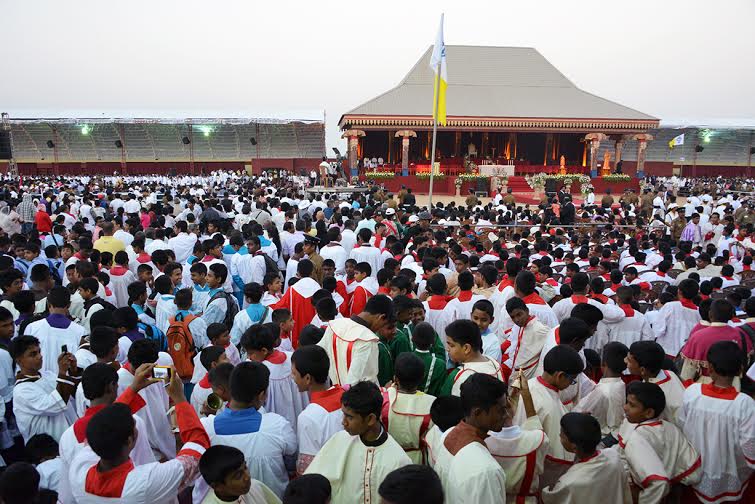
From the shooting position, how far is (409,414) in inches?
112

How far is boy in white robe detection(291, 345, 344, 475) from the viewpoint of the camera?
290 centimetres

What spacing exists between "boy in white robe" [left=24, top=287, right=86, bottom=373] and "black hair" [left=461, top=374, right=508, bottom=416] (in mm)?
3375

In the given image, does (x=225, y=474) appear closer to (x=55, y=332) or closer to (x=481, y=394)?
(x=481, y=394)

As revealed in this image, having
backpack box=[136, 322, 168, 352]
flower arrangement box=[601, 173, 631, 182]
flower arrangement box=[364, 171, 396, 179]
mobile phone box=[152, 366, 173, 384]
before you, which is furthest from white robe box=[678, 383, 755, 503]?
flower arrangement box=[601, 173, 631, 182]

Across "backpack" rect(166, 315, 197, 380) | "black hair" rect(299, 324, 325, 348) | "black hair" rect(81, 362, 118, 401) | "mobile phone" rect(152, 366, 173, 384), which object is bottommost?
"backpack" rect(166, 315, 197, 380)

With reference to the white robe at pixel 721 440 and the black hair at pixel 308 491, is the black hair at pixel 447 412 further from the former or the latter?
the white robe at pixel 721 440

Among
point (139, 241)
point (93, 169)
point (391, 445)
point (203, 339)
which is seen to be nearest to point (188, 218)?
point (139, 241)

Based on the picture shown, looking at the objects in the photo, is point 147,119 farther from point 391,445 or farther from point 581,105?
point 391,445

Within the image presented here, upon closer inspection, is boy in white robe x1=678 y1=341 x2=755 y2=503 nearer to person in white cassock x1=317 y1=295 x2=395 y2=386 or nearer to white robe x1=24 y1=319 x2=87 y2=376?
person in white cassock x1=317 y1=295 x2=395 y2=386

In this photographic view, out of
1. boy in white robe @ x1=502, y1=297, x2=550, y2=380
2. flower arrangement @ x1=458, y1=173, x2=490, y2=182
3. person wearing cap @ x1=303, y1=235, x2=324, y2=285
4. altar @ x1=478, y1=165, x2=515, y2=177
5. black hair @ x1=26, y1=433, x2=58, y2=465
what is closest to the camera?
black hair @ x1=26, y1=433, x2=58, y2=465

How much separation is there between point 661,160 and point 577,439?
143 ft

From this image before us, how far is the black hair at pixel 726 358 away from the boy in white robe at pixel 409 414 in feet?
5.77

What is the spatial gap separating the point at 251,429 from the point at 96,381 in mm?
887

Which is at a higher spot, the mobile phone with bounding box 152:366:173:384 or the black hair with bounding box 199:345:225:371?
the mobile phone with bounding box 152:366:173:384
